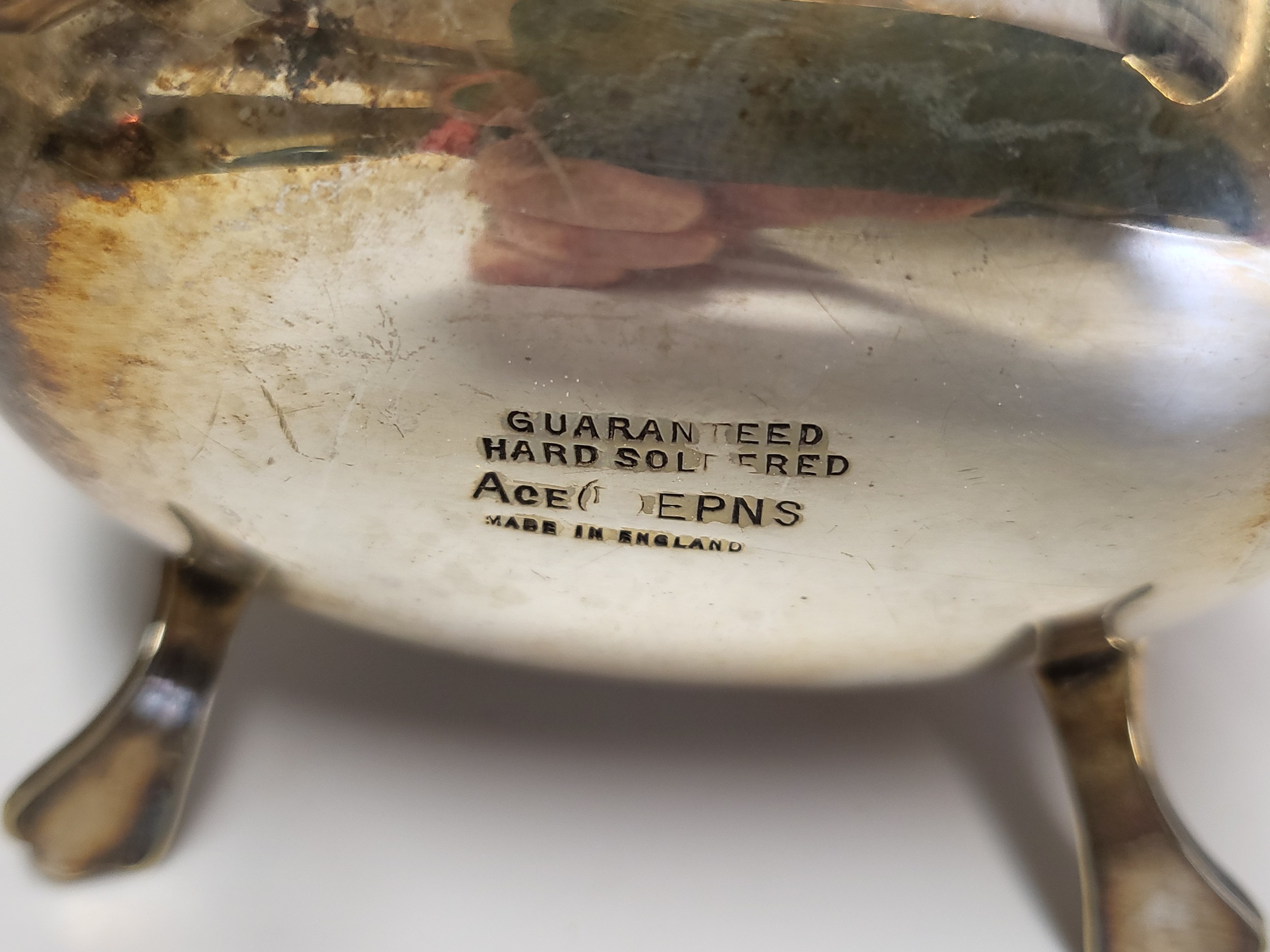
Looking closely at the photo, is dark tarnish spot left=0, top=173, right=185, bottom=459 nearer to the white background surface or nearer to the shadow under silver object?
the shadow under silver object

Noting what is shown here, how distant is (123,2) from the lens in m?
0.47

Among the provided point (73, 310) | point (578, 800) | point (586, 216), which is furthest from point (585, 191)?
point (578, 800)

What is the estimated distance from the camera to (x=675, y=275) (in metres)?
0.46

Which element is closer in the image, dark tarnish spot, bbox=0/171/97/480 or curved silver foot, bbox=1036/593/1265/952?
dark tarnish spot, bbox=0/171/97/480

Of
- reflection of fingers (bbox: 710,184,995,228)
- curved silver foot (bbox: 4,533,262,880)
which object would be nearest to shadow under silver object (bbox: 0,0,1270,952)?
reflection of fingers (bbox: 710,184,995,228)

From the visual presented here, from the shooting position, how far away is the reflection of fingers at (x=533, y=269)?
46 cm

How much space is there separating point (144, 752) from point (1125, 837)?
51 centimetres

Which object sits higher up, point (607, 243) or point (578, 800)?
point (607, 243)

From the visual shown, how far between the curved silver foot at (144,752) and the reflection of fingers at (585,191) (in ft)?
0.89

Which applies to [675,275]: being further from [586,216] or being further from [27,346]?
[27,346]

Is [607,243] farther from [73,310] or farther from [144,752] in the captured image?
[144,752]

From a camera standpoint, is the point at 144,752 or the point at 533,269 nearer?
the point at 533,269

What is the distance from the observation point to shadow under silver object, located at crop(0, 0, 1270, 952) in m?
0.45

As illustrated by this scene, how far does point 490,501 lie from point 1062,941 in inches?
15.2
